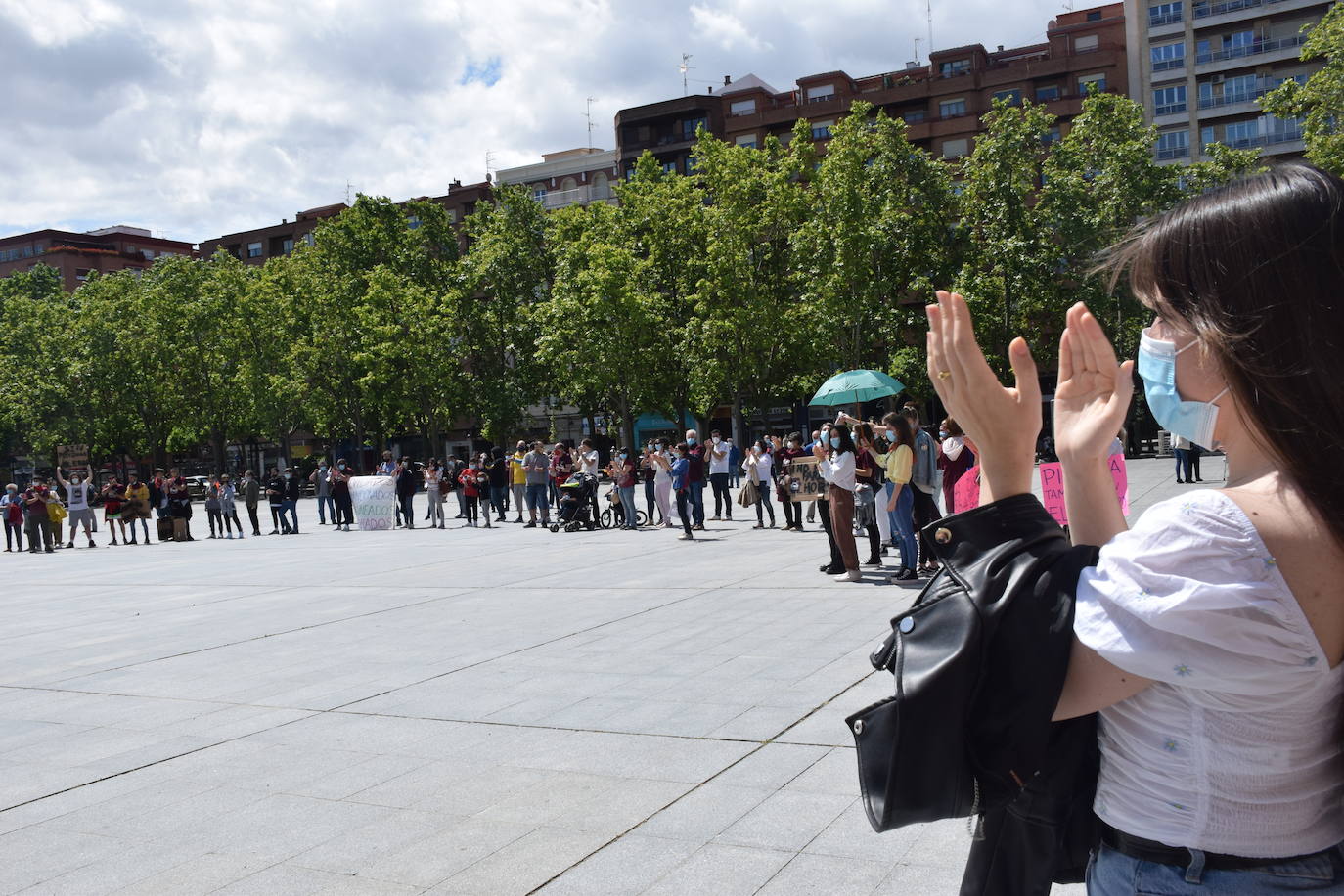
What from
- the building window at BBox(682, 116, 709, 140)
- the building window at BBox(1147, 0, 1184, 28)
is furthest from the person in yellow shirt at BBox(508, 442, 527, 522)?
the building window at BBox(1147, 0, 1184, 28)

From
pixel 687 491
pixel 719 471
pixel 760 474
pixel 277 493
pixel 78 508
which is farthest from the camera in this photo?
pixel 78 508

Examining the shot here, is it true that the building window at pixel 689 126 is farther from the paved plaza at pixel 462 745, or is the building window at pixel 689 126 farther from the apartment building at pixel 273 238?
the paved plaza at pixel 462 745

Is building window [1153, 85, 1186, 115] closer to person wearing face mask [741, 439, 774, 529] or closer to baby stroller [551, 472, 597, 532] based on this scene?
person wearing face mask [741, 439, 774, 529]

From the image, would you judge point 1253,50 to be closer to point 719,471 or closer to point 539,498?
point 719,471

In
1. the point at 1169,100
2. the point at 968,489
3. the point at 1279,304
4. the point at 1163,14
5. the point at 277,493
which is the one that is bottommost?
the point at 277,493

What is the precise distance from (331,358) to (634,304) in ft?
68.7

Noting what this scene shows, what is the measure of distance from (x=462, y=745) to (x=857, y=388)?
14014 millimetres

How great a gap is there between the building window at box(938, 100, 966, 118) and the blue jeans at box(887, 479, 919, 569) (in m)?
55.4

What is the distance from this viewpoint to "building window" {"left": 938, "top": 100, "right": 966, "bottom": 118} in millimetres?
61344

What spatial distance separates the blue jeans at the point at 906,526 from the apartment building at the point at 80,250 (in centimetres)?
10069

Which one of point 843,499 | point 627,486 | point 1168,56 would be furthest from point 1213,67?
point 843,499

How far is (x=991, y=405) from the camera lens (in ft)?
4.98

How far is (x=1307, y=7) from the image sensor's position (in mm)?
58969

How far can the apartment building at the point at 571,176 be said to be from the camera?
7056cm
